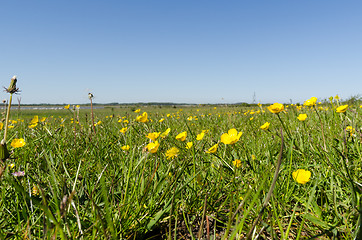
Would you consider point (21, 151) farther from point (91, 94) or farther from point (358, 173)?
point (358, 173)

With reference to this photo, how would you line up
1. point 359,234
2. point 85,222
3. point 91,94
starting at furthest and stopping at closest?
point 91,94 → point 85,222 → point 359,234

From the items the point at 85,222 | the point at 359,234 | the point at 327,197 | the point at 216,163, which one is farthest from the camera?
the point at 216,163

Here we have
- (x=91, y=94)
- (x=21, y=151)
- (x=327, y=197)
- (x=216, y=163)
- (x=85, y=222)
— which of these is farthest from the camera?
(x=91, y=94)

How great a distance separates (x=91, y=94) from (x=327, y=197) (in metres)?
2.33

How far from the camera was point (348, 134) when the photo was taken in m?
1.98

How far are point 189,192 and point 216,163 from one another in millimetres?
514

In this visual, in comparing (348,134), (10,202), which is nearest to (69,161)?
(10,202)

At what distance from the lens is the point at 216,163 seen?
173cm

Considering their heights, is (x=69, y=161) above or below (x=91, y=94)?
below

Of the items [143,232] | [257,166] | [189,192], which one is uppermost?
[257,166]

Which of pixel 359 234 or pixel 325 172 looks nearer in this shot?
pixel 359 234

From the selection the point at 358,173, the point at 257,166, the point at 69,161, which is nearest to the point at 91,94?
the point at 69,161

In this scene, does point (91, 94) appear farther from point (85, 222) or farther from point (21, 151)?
point (85, 222)

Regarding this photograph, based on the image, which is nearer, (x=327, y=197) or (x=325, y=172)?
(x=327, y=197)
